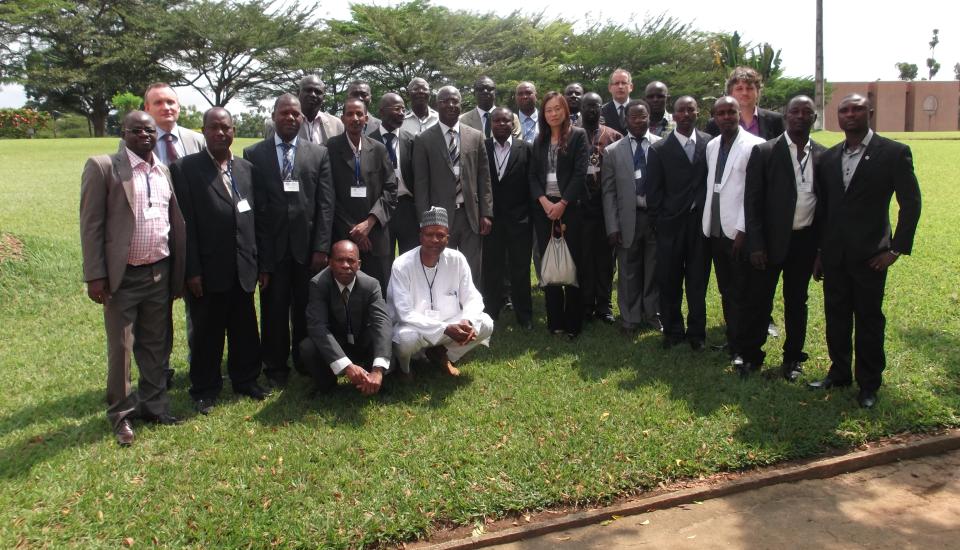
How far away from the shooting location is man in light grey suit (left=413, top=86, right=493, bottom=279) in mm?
6684

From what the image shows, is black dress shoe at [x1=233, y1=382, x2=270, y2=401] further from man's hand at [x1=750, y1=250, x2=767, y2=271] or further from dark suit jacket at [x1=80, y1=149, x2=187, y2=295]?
man's hand at [x1=750, y1=250, x2=767, y2=271]

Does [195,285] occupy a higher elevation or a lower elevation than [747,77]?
lower

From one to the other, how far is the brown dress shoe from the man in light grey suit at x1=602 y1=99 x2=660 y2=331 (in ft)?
14.8

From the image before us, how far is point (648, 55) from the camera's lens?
122 ft

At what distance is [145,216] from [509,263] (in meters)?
3.64

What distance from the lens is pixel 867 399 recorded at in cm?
531

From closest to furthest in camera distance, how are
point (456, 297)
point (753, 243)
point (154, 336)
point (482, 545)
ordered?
point (482, 545) < point (154, 336) < point (753, 243) < point (456, 297)

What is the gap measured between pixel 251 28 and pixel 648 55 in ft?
69.8

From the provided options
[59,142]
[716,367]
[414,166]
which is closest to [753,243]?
[716,367]

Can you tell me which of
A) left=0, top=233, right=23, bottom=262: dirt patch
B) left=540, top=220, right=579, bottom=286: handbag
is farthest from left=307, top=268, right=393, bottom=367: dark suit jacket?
left=0, top=233, right=23, bottom=262: dirt patch

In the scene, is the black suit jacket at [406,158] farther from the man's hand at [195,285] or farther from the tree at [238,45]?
the tree at [238,45]

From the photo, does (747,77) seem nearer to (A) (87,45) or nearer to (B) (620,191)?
(B) (620,191)

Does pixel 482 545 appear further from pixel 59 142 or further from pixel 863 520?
pixel 59 142

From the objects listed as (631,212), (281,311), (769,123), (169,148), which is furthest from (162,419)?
(769,123)
